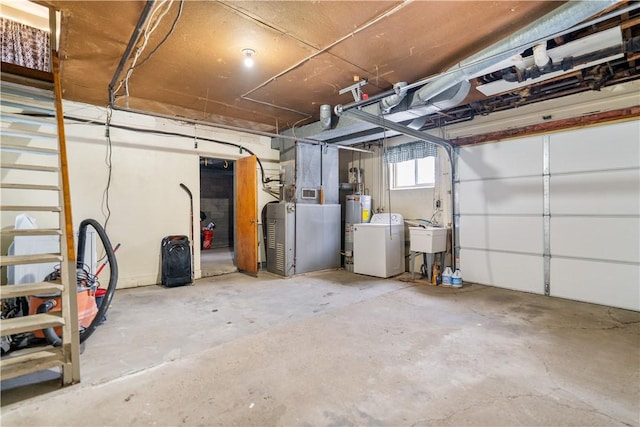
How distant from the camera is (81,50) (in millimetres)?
2922

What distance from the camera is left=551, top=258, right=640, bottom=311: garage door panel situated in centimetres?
356

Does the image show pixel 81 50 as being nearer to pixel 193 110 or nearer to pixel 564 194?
pixel 193 110

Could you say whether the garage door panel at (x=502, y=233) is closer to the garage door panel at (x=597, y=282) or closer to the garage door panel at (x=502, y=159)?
the garage door panel at (x=597, y=282)

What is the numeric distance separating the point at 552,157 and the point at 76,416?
5.67 m

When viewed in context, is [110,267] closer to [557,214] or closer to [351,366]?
[351,366]

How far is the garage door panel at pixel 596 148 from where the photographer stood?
3555 mm

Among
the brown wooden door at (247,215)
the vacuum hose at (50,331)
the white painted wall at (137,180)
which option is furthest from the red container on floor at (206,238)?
the vacuum hose at (50,331)

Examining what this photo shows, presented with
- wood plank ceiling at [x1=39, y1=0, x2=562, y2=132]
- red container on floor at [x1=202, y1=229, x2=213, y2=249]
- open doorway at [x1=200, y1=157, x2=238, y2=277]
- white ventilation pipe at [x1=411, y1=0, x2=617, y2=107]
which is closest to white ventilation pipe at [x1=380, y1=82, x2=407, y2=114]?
wood plank ceiling at [x1=39, y1=0, x2=562, y2=132]

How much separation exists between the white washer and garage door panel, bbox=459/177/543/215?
1.20m

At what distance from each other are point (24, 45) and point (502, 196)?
6.62 m

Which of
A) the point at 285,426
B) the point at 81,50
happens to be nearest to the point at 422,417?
the point at 285,426

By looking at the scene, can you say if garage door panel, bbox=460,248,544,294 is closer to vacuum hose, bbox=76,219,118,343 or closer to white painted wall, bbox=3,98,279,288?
white painted wall, bbox=3,98,279,288

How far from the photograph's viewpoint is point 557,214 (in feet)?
13.5

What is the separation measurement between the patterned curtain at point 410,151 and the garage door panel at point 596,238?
7.23 ft
